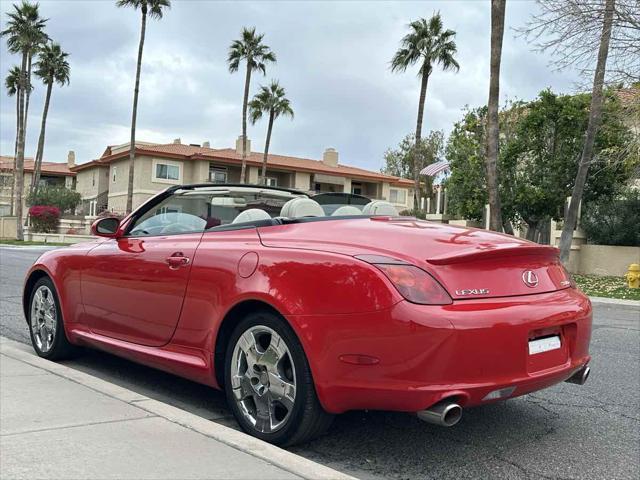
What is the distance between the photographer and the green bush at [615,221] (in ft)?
65.5

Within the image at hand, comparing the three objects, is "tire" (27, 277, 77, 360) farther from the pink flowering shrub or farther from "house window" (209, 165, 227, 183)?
the pink flowering shrub

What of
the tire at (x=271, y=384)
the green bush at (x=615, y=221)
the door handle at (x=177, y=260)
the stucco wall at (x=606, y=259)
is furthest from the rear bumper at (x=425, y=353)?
the green bush at (x=615, y=221)

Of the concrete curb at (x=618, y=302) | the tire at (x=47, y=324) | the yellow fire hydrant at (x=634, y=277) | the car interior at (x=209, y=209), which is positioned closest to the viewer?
the car interior at (x=209, y=209)

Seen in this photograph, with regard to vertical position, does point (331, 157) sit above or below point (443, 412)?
above

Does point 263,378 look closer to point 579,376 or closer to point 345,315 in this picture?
point 345,315

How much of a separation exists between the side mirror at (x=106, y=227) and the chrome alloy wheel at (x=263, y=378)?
1856 millimetres

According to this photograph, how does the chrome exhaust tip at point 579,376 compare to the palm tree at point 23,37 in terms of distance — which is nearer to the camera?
the chrome exhaust tip at point 579,376

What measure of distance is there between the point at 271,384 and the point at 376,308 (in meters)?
0.85

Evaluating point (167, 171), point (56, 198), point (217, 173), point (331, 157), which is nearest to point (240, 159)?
point (217, 173)

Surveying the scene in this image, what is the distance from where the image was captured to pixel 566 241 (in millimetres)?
19422

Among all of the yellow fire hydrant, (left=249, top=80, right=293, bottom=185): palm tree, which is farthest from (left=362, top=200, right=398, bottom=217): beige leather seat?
(left=249, top=80, right=293, bottom=185): palm tree

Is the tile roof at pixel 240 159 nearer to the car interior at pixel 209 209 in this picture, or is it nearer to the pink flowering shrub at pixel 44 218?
the pink flowering shrub at pixel 44 218

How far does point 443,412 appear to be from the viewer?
302 cm

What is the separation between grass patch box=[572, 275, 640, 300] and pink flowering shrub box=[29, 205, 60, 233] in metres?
37.4
